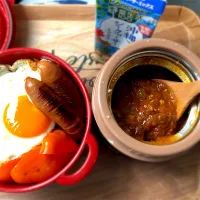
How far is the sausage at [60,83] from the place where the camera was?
73 cm

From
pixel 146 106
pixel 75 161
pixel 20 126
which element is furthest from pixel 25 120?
pixel 146 106

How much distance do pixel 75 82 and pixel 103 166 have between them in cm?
22

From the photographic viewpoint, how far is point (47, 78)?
28.9 inches

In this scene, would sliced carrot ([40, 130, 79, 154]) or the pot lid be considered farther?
the pot lid

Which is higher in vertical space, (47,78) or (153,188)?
(47,78)

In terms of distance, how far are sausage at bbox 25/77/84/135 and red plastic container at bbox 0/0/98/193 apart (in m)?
0.04

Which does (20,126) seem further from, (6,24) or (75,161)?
(6,24)

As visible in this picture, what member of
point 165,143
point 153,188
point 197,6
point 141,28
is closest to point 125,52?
point 141,28

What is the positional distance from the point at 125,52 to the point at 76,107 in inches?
7.0

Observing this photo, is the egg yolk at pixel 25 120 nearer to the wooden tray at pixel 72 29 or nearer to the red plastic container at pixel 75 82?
the red plastic container at pixel 75 82

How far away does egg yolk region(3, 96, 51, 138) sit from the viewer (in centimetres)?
73

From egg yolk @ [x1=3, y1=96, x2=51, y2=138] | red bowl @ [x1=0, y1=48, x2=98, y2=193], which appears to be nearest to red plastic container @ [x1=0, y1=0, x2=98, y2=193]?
red bowl @ [x1=0, y1=48, x2=98, y2=193]

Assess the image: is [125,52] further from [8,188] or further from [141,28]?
[8,188]

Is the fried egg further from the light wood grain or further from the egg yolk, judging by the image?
the light wood grain
